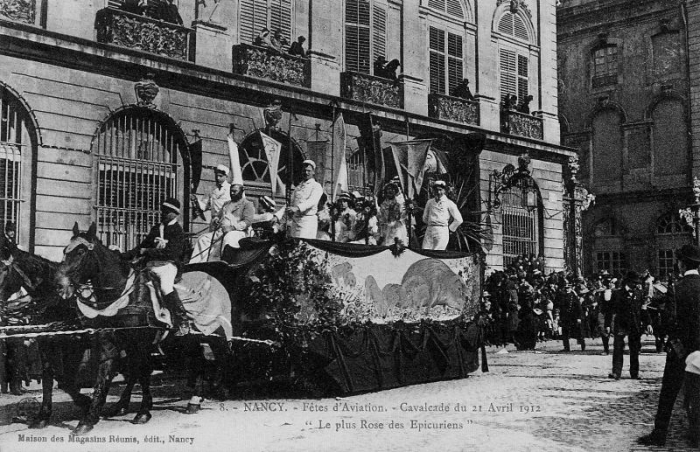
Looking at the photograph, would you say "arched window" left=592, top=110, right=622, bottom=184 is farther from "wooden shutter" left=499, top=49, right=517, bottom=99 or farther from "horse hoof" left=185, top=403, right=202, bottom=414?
"horse hoof" left=185, top=403, right=202, bottom=414

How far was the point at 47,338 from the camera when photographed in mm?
7609

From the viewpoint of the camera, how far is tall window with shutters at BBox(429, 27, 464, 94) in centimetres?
2211

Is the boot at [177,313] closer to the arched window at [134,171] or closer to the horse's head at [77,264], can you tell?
the horse's head at [77,264]

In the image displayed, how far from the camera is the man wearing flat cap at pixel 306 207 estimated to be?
10688mm

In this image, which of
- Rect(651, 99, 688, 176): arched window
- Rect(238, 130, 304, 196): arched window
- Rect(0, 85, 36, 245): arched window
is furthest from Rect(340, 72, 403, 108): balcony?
Rect(651, 99, 688, 176): arched window

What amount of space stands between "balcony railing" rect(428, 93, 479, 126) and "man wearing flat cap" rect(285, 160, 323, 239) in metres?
11.5

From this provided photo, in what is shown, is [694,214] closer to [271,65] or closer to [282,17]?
[282,17]

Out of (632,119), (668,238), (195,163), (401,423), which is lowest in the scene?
(401,423)

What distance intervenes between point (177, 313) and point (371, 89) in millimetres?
12533

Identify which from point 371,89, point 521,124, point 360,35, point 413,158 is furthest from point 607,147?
point 413,158

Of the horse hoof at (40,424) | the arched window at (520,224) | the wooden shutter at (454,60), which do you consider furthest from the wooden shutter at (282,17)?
the horse hoof at (40,424)

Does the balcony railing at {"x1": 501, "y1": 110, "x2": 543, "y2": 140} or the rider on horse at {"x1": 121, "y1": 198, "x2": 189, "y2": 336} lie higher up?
the balcony railing at {"x1": 501, "y1": 110, "x2": 543, "y2": 140}

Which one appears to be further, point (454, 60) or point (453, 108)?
point (454, 60)

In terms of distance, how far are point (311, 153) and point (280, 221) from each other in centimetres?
676
